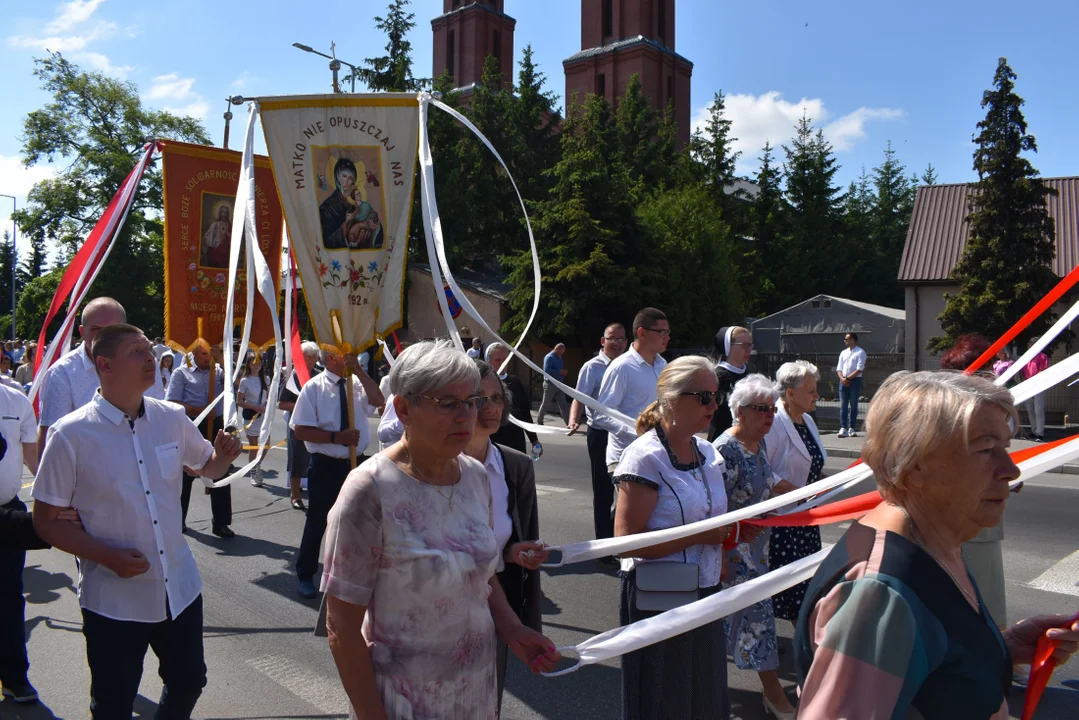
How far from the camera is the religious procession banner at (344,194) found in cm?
558

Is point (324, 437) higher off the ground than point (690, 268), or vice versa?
point (690, 268)

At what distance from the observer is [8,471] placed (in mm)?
4051

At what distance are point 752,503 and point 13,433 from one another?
3.82 metres

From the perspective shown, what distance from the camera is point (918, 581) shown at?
1529 mm

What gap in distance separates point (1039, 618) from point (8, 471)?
4.31m

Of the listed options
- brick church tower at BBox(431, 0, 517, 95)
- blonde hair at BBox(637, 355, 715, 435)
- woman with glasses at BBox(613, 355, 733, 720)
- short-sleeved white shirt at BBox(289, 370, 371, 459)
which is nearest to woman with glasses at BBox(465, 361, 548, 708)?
woman with glasses at BBox(613, 355, 733, 720)

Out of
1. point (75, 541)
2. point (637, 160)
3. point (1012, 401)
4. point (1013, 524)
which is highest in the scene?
point (637, 160)

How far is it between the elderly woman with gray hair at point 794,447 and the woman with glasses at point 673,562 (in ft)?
4.14

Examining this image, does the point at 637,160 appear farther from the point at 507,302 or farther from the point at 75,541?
the point at 75,541

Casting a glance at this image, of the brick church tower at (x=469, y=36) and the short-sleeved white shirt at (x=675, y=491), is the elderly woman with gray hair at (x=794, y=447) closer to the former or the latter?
the short-sleeved white shirt at (x=675, y=491)

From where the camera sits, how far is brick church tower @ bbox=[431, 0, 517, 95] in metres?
Answer: 60.4

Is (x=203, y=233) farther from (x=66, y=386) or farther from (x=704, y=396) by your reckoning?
(x=704, y=396)

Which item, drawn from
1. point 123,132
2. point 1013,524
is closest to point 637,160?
point 123,132

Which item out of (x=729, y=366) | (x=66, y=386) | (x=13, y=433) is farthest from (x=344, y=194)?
(x=729, y=366)
